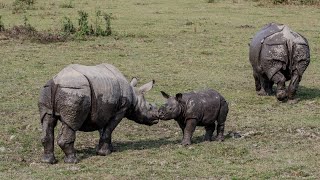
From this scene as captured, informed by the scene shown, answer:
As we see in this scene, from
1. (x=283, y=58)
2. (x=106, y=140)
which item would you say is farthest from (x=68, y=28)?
(x=106, y=140)

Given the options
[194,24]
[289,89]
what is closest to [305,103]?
[289,89]

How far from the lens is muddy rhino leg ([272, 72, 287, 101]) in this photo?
13805 millimetres

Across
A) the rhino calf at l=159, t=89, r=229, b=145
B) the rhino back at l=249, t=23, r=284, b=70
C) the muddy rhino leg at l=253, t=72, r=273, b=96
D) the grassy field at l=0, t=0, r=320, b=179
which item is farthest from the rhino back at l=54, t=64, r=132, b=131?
the muddy rhino leg at l=253, t=72, r=273, b=96

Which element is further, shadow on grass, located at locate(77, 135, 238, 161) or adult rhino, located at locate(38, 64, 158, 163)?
shadow on grass, located at locate(77, 135, 238, 161)

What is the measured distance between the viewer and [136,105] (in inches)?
404

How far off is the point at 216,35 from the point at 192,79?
6065 mm

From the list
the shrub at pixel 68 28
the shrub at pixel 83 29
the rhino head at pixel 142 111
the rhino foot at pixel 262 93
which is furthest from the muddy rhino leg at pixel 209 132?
the shrub at pixel 68 28

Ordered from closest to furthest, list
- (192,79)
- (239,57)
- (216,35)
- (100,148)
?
1. (100,148)
2. (192,79)
3. (239,57)
4. (216,35)

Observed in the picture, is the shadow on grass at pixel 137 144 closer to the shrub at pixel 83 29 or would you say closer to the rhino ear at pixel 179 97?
the rhino ear at pixel 179 97

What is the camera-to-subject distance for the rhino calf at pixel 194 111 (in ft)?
34.0

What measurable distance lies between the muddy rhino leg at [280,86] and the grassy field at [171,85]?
0.18 m

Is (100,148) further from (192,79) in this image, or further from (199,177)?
(192,79)

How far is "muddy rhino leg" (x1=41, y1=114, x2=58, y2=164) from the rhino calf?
1.68m

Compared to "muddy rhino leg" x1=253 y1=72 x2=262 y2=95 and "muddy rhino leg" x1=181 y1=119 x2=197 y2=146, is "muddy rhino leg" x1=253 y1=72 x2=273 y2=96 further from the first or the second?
"muddy rhino leg" x1=181 y1=119 x2=197 y2=146
